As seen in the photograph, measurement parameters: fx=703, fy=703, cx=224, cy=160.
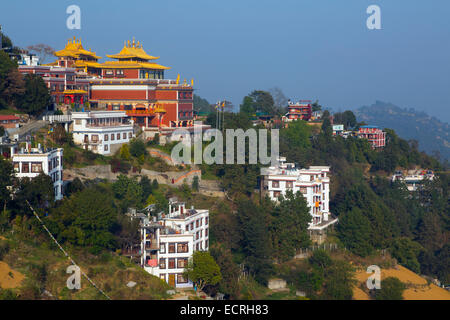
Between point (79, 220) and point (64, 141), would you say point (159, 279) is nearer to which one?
point (79, 220)

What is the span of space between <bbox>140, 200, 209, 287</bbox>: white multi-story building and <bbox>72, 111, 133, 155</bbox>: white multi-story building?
925 cm

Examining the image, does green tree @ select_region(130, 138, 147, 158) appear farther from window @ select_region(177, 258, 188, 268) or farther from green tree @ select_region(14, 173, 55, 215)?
window @ select_region(177, 258, 188, 268)

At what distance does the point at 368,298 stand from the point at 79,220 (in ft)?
53.0

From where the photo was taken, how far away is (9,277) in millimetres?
29703

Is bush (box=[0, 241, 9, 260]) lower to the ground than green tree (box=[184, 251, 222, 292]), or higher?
higher

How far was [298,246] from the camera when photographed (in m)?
41.0

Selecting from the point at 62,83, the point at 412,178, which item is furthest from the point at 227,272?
the point at 412,178

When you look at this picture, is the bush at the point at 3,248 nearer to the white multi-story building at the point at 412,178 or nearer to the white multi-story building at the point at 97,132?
the white multi-story building at the point at 97,132

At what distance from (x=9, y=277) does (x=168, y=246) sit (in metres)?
7.93

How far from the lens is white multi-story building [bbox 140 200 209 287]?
34.2 m

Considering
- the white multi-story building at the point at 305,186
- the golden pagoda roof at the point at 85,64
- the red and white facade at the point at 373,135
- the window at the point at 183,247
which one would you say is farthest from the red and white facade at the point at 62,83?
the red and white facade at the point at 373,135

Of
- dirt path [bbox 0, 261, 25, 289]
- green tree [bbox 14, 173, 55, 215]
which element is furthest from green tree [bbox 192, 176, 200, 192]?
dirt path [bbox 0, 261, 25, 289]

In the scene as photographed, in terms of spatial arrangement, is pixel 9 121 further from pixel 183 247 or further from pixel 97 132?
pixel 183 247
